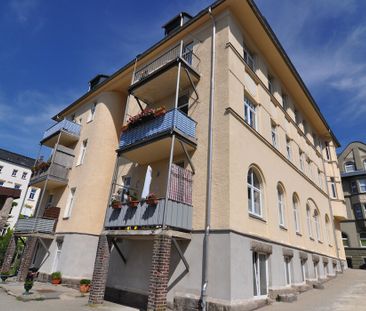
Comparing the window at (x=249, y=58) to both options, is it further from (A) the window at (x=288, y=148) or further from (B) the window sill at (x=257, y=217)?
(B) the window sill at (x=257, y=217)

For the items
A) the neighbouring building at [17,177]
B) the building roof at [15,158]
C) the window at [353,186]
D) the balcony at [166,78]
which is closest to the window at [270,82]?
the balcony at [166,78]

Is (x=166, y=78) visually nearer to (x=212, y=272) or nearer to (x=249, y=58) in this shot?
(x=249, y=58)

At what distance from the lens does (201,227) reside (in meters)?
9.90

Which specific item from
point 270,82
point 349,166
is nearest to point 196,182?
point 270,82

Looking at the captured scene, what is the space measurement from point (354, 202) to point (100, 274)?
3685cm

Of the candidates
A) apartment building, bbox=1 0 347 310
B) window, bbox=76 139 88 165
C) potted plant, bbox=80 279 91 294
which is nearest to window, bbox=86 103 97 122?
apartment building, bbox=1 0 347 310

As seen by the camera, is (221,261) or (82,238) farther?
(82,238)

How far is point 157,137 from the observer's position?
11.1 m

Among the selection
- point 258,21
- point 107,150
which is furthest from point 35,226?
point 258,21

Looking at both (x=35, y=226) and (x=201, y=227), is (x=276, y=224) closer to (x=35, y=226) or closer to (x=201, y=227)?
(x=201, y=227)

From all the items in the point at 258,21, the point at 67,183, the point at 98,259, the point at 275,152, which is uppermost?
the point at 258,21

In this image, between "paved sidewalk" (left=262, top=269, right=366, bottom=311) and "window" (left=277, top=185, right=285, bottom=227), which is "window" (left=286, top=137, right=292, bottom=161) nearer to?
"window" (left=277, top=185, right=285, bottom=227)

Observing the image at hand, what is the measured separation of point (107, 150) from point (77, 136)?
11.9ft

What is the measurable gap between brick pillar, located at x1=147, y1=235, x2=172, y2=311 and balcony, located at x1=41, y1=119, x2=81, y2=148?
14052mm
